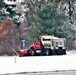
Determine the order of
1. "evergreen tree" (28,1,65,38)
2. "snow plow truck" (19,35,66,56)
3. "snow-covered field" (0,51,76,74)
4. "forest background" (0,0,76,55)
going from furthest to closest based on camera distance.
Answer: "evergreen tree" (28,1,65,38) < "forest background" (0,0,76,55) < "snow plow truck" (19,35,66,56) < "snow-covered field" (0,51,76,74)

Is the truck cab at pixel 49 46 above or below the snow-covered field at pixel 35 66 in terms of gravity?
below

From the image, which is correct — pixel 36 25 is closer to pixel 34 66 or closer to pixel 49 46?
pixel 49 46

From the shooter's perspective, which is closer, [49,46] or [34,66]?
[34,66]

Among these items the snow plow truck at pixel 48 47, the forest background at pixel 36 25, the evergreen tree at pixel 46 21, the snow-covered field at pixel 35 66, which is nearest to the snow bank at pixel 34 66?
the snow-covered field at pixel 35 66

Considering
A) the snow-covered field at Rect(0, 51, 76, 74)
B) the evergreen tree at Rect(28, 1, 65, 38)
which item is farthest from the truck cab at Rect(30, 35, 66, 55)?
the snow-covered field at Rect(0, 51, 76, 74)

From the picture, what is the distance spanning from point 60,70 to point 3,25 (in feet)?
70.3

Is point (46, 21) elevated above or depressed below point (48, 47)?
above

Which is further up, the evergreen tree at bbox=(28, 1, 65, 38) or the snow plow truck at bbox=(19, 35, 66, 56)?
the evergreen tree at bbox=(28, 1, 65, 38)

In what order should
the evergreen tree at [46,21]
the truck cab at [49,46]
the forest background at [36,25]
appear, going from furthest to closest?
the evergreen tree at [46,21], the forest background at [36,25], the truck cab at [49,46]

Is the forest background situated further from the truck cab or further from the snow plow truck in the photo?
the truck cab

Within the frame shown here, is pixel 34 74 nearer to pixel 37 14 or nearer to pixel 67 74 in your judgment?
pixel 67 74

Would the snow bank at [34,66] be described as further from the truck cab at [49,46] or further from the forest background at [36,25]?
the forest background at [36,25]

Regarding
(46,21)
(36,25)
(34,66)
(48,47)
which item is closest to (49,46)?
(48,47)

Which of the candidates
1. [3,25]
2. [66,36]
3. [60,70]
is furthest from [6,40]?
[60,70]
